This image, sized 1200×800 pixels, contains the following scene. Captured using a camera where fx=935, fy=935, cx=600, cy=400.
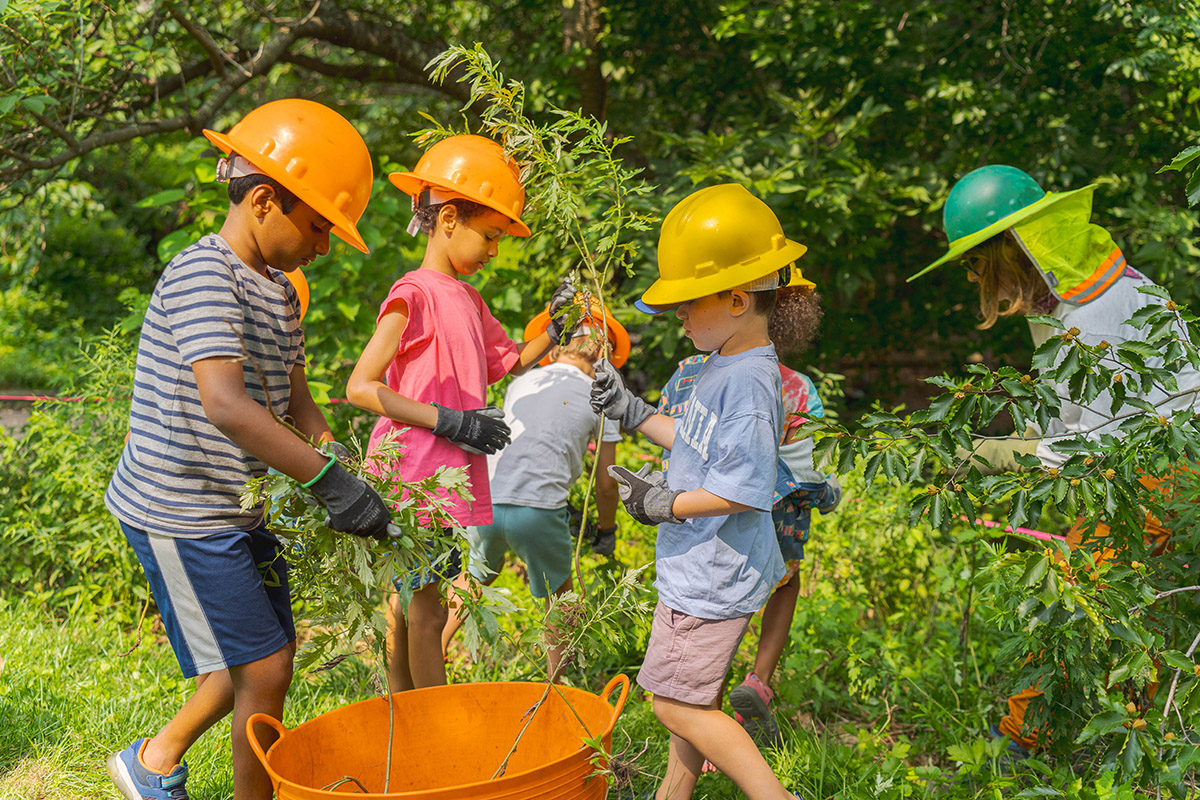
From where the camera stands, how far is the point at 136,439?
2.06 meters

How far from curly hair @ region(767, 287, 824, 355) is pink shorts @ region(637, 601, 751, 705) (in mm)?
894

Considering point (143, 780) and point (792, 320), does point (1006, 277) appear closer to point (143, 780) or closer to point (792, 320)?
point (792, 320)

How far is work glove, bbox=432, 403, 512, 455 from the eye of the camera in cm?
250

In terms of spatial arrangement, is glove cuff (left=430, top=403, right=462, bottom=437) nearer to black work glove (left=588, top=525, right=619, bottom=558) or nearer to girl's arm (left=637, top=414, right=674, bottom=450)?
girl's arm (left=637, top=414, right=674, bottom=450)

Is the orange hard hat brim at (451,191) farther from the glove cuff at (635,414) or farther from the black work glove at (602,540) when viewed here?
the black work glove at (602,540)

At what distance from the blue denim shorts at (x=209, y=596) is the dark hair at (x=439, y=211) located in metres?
1.09

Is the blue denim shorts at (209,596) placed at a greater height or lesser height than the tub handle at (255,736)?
greater

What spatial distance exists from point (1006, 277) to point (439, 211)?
67.5 inches

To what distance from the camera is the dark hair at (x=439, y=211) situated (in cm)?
267

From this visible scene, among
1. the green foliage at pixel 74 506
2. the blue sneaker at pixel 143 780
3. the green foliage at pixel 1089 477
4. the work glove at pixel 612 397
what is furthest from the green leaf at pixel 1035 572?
the green foliage at pixel 74 506

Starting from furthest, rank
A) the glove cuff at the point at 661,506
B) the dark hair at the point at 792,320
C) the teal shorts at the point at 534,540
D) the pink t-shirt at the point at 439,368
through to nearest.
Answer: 1. the teal shorts at the point at 534,540
2. the dark hair at the point at 792,320
3. the pink t-shirt at the point at 439,368
4. the glove cuff at the point at 661,506

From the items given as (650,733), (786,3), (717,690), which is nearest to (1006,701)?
(650,733)

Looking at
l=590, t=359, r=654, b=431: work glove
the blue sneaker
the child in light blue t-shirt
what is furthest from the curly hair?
the blue sneaker

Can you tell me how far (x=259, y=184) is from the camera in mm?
2043
